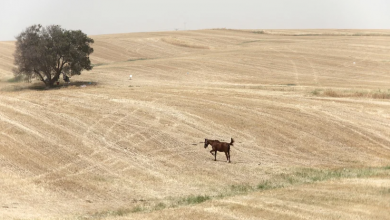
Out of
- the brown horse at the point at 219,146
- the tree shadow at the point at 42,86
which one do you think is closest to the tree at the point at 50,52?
the tree shadow at the point at 42,86

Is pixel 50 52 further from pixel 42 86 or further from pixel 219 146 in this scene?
pixel 219 146

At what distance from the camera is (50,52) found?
185 ft

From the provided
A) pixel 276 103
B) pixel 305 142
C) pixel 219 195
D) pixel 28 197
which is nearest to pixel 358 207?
pixel 219 195

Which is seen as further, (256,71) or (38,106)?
(256,71)

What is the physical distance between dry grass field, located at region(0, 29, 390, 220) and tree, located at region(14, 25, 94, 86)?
203 cm

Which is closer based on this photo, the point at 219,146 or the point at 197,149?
the point at 219,146

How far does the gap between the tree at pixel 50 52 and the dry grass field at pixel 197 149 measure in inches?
79.7

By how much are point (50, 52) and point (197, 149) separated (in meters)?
30.6

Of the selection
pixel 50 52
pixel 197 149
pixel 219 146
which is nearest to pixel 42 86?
pixel 50 52

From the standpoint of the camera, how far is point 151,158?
2948cm

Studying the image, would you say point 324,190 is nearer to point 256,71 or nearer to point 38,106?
point 38,106

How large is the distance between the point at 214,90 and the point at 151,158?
911 inches

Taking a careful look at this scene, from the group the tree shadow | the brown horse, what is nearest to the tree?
the tree shadow

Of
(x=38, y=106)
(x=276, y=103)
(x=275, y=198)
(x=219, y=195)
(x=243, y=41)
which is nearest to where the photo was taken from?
(x=275, y=198)
